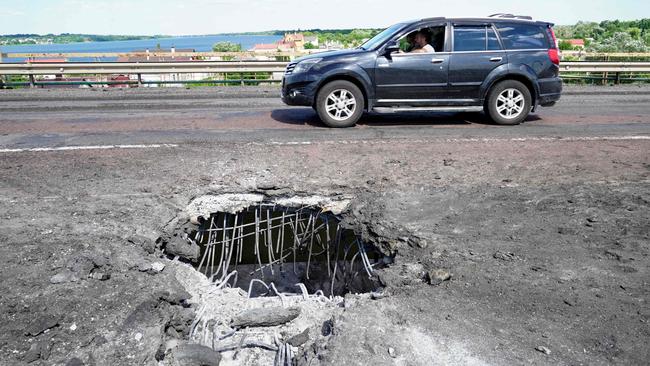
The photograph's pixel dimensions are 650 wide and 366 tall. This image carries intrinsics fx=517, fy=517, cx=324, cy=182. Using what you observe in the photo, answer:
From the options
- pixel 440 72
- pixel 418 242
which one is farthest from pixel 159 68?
pixel 418 242

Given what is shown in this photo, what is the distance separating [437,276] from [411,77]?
580cm

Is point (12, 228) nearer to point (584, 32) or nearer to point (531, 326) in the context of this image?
point (531, 326)

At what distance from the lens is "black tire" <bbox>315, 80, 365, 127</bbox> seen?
9.16 metres

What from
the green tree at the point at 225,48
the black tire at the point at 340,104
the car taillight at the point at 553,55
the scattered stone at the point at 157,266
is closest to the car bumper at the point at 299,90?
the black tire at the point at 340,104

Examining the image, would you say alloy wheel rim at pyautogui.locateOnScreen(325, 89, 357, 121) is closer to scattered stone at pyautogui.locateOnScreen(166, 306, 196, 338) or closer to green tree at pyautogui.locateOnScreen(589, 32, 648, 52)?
scattered stone at pyautogui.locateOnScreen(166, 306, 196, 338)

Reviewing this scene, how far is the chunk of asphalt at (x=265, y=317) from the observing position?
376 centimetres

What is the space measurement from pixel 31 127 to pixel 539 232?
9.05 meters

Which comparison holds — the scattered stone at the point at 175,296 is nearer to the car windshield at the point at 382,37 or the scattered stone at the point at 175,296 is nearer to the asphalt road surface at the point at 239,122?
the asphalt road surface at the point at 239,122

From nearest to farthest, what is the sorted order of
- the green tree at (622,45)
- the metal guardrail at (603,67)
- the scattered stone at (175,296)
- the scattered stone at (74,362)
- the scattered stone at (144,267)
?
the scattered stone at (74,362) → the scattered stone at (175,296) → the scattered stone at (144,267) → the metal guardrail at (603,67) → the green tree at (622,45)

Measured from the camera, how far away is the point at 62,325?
341cm

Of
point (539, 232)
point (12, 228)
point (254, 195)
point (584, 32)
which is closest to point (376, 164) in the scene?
point (254, 195)

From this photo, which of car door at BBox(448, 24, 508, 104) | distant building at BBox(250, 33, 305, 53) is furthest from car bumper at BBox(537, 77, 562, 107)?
distant building at BBox(250, 33, 305, 53)

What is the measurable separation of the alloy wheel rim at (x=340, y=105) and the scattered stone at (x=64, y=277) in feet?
19.8

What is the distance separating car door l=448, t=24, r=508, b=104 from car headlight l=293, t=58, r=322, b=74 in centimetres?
243
